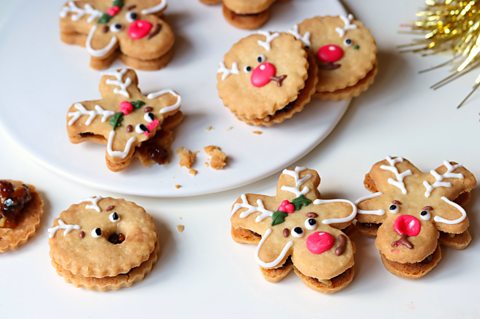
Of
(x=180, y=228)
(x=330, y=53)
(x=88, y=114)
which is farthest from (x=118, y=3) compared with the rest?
(x=180, y=228)

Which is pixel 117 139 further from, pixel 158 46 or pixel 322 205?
pixel 322 205

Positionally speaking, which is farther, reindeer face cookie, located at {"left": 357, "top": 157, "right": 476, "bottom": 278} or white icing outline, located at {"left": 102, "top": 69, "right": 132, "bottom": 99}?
white icing outline, located at {"left": 102, "top": 69, "right": 132, "bottom": 99}

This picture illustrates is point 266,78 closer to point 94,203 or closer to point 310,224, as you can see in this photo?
point 310,224

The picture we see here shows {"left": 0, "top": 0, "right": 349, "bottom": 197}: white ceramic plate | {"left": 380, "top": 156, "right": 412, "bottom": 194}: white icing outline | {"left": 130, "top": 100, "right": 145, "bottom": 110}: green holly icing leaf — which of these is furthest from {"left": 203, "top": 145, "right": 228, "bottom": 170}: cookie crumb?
{"left": 380, "top": 156, "right": 412, "bottom": 194}: white icing outline

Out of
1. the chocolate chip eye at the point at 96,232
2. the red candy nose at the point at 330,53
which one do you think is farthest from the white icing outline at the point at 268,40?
the chocolate chip eye at the point at 96,232

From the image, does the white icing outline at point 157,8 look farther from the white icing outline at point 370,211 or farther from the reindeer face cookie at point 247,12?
the white icing outline at point 370,211

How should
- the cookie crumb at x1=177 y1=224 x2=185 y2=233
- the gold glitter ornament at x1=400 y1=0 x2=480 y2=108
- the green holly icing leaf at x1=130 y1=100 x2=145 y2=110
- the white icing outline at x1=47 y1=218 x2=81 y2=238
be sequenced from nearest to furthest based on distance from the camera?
the white icing outline at x1=47 y1=218 x2=81 y2=238, the cookie crumb at x1=177 y1=224 x2=185 y2=233, the green holly icing leaf at x1=130 y1=100 x2=145 y2=110, the gold glitter ornament at x1=400 y1=0 x2=480 y2=108

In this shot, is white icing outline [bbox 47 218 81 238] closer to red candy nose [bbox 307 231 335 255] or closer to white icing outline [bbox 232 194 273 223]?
white icing outline [bbox 232 194 273 223]
